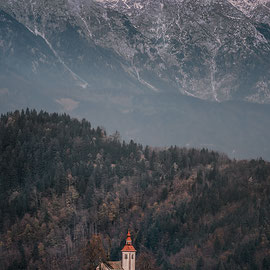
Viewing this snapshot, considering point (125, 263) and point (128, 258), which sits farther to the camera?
point (128, 258)

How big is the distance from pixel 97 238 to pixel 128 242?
423 inches

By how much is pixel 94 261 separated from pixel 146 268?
10.6m

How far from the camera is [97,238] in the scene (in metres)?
197

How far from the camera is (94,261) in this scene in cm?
18450

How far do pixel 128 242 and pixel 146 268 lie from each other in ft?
19.7

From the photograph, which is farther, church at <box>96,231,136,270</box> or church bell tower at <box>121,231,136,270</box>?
church bell tower at <box>121,231,136,270</box>

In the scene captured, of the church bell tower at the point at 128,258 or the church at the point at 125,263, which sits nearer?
the church at the point at 125,263

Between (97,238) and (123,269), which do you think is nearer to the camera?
(123,269)

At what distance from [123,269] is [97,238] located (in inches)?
610

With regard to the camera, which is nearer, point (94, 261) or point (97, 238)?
point (94, 261)

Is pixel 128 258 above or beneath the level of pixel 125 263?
above

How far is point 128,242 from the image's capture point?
188m

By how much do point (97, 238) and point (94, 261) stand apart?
1309cm
